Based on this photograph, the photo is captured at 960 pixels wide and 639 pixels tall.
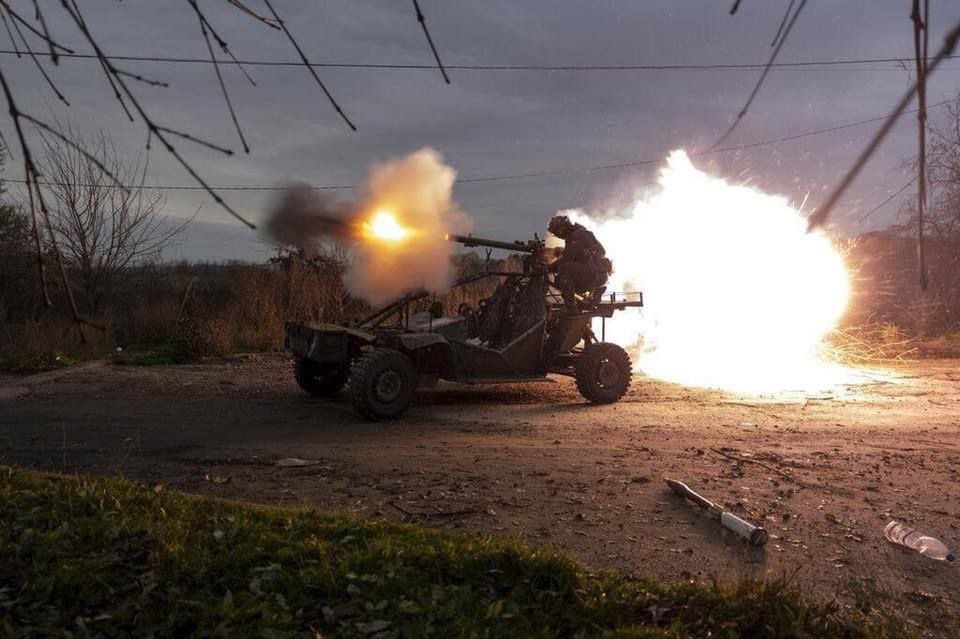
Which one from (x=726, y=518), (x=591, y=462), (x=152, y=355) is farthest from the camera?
(x=152, y=355)

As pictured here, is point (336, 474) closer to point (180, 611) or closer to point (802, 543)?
point (180, 611)

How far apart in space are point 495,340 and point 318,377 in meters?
2.83

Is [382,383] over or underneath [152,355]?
underneath

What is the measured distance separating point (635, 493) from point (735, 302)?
45.1 ft

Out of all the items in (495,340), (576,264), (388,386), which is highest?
(576,264)

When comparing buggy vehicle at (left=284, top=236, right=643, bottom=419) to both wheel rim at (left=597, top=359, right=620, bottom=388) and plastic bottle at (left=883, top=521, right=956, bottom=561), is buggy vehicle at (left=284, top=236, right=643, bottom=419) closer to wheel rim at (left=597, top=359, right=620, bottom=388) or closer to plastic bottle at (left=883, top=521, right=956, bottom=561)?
wheel rim at (left=597, top=359, right=620, bottom=388)

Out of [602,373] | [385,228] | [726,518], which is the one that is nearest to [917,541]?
[726,518]

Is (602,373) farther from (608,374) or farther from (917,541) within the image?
(917,541)

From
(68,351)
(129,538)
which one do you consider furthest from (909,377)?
(68,351)

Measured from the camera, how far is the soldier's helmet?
39.7 ft

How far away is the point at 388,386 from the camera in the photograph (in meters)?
9.91

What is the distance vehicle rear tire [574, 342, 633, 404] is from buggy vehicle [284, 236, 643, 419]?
0.05 ft

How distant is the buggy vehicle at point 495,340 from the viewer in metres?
10.7

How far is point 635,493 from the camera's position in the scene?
642 centimetres
